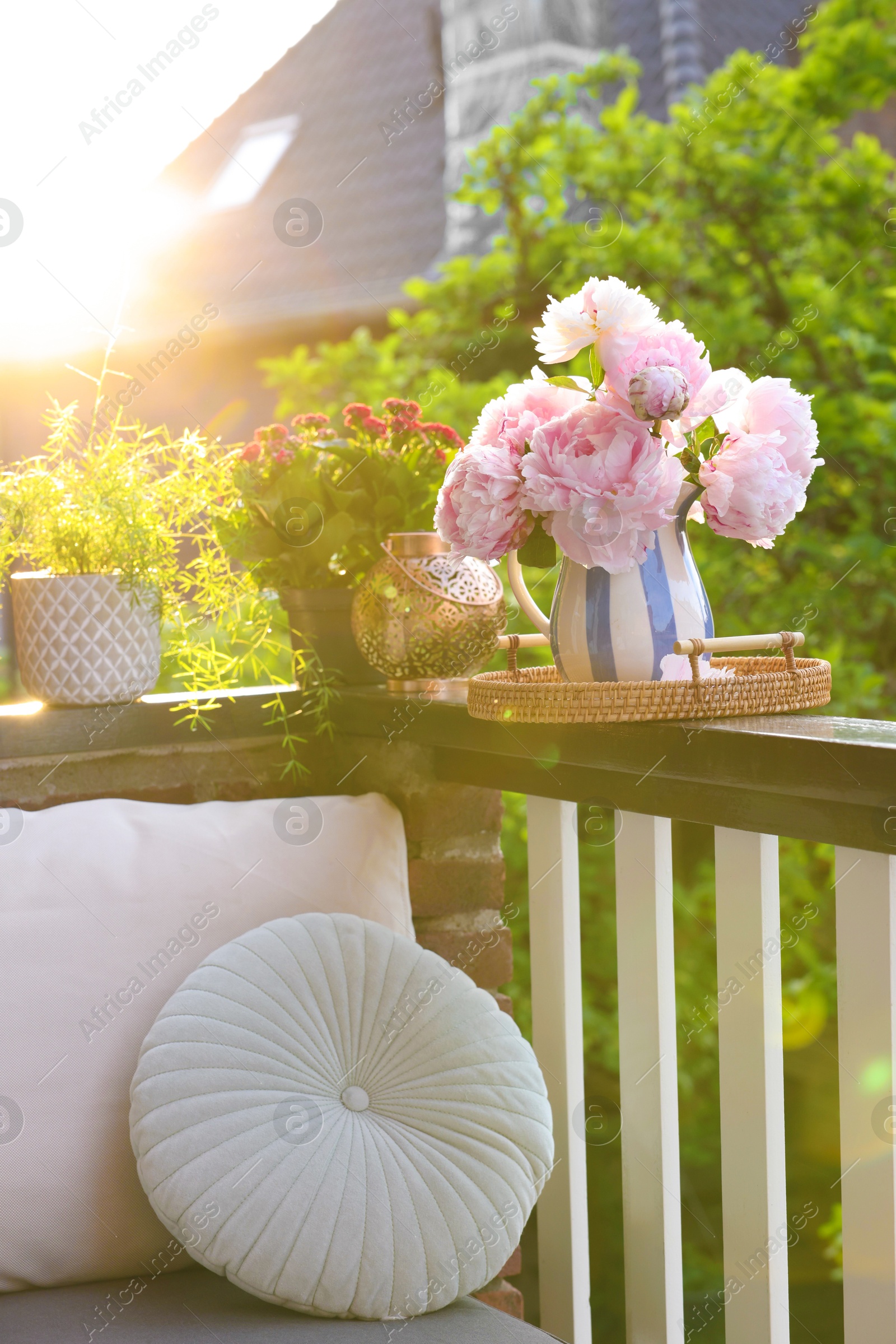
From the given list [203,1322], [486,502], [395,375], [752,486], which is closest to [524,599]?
[486,502]

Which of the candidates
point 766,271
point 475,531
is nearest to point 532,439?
point 475,531

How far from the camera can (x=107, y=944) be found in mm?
1198

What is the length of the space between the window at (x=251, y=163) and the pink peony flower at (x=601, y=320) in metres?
6.60

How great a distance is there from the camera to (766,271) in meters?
2.61

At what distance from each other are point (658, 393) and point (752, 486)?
0.13 m

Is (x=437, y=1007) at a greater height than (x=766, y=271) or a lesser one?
lesser

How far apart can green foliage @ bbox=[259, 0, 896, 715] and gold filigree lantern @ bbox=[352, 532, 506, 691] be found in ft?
3.68

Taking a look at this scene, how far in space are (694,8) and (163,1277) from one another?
649cm

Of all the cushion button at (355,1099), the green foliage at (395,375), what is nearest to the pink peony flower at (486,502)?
the cushion button at (355,1099)

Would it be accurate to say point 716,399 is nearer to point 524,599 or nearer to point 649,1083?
point 524,599

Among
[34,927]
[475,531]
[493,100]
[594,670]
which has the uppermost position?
[493,100]

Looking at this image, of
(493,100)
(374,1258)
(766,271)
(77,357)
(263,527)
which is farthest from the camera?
(77,357)

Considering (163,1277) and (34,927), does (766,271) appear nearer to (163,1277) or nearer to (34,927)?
(34,927)

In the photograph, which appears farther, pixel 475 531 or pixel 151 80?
pixel 151 80
